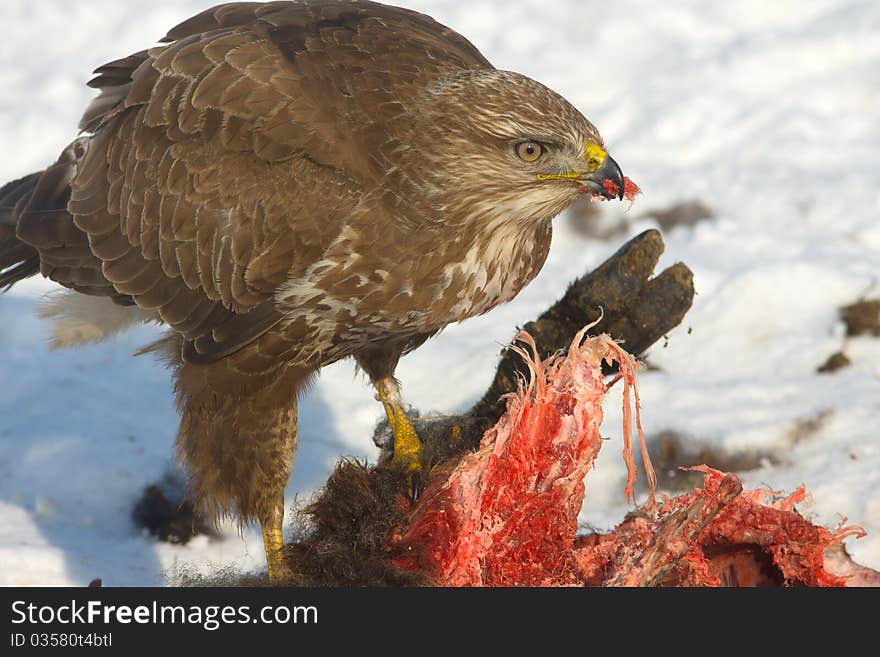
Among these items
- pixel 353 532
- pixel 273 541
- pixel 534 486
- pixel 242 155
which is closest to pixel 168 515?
pixel 273 541

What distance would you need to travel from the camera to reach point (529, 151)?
3.92 metres

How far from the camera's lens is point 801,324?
6.33 m

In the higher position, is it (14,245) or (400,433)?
(14,245)

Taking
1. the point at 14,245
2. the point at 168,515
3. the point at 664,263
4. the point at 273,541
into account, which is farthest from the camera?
the point at 664,263

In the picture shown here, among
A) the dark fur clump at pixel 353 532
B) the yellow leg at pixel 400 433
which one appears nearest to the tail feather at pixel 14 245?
the yellow leg at pixel 400 433

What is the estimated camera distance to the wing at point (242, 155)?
4004 millimetres

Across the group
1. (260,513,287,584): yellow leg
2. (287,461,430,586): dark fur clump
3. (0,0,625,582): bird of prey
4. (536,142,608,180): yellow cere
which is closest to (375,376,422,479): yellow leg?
(0,0,625,582): bird of prey

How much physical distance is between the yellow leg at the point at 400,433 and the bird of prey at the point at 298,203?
0.5 inches

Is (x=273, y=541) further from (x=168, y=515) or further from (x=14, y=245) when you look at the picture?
(x=14, y=245)

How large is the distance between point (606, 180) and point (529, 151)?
0.94 feet

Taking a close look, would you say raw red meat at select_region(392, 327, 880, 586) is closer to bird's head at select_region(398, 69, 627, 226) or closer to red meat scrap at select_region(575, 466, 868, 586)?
red meat scrap at select_region(575, 466, 868, 586)

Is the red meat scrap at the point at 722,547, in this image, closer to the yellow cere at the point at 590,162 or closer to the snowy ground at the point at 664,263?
the snowy ground at the point at 664,263

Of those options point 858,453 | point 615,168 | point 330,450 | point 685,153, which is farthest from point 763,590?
point 685,153

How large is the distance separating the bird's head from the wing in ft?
0.70
